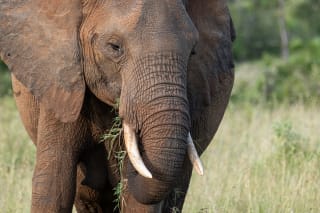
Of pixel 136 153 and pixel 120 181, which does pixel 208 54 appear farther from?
pixel 136 153

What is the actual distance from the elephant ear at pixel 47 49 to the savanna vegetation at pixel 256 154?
124 cm

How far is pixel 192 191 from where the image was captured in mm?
7621

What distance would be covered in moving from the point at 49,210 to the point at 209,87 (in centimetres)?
119

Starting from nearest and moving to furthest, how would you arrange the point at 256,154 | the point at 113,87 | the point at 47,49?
the point at 113,87
the point at 47,49
the point at 256,154

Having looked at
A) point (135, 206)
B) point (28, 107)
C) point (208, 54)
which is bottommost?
point (135, 206)

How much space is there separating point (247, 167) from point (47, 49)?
313cm

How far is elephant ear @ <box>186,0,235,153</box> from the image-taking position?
228 inches

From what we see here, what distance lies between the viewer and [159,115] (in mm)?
4773

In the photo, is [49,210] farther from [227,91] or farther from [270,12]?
[270,12]

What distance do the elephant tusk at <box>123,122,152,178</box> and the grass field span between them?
4.48ft

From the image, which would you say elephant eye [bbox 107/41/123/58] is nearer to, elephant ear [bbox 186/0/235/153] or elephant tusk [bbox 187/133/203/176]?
elephant tusk [bbox 187/133/203/176]

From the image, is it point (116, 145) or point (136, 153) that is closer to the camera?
point (136, 153)

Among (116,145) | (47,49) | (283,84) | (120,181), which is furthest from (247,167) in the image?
(283,84)

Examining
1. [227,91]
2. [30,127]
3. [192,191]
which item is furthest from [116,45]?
[192,191]
